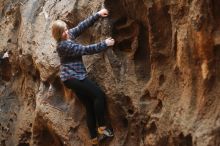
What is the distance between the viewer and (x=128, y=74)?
5.85 m

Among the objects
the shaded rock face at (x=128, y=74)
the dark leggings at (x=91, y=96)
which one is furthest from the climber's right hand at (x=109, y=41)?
the dark leggings at (x=91, y=96)

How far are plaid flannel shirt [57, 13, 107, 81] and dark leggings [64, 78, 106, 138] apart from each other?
2.9 inches

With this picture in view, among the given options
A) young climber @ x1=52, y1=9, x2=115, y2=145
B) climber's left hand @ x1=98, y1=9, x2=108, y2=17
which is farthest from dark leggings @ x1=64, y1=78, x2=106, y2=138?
climber's left hand @ x1=98, y1=9, x2=108, y2=17

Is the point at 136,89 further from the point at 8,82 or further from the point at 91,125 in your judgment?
the point at 8,82

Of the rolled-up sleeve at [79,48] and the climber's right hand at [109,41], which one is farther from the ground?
the climber's right hand at [109,41]

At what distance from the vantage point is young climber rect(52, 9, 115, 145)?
18.6ft

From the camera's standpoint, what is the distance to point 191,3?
470cm

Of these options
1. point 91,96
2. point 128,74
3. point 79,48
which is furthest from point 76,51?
point 128,74

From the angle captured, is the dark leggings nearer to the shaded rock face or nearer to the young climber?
the young climber

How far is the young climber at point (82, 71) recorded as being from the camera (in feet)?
18.6

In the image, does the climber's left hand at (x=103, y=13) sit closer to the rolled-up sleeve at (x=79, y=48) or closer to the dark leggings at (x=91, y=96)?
the rolled-up sleeve at (x=79, y=48)

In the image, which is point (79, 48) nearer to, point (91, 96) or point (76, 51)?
point (76, 51)

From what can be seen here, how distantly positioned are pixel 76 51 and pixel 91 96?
56cm

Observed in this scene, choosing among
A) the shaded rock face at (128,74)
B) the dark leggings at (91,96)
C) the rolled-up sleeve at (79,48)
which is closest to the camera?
the shaded rock face at (128,74)
